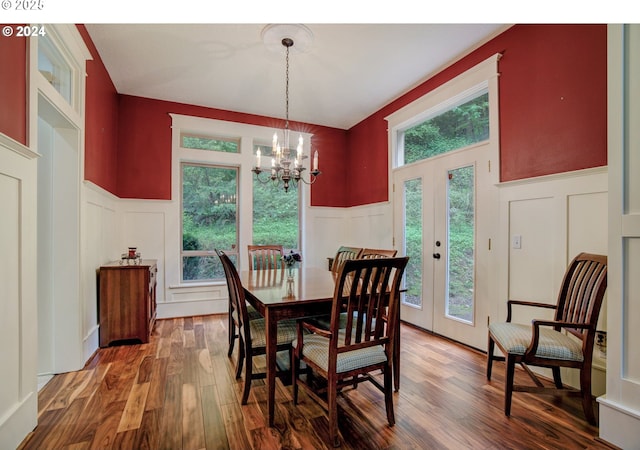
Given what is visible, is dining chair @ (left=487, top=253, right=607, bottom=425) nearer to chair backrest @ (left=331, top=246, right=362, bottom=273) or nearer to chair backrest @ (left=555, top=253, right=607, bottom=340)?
chair backrest @ (left=555, top=253, right=607, bottom=340)

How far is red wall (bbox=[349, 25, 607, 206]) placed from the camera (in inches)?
82.8

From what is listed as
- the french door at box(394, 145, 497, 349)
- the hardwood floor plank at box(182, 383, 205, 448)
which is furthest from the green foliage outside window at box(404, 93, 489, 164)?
the hardwood floor plank at box(182, 383, 205, 448)

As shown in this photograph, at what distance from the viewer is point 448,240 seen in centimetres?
332

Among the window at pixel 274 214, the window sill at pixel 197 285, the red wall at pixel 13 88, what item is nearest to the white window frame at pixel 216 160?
the window sill at pixel 197 285

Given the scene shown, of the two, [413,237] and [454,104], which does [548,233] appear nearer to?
[413,237]

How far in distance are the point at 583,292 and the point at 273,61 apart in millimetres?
3364

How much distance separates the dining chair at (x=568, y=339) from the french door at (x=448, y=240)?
2.66 feet

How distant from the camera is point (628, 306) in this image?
1612 millimetres

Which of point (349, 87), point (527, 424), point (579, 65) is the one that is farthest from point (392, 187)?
point (527, 424)

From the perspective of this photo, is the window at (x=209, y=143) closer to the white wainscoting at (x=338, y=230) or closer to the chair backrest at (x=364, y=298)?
the white wainscoting at (x=338, y=230)

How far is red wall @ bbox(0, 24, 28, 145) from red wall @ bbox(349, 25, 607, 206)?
11.5ft

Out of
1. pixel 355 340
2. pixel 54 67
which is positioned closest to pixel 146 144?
pixel 54 67
